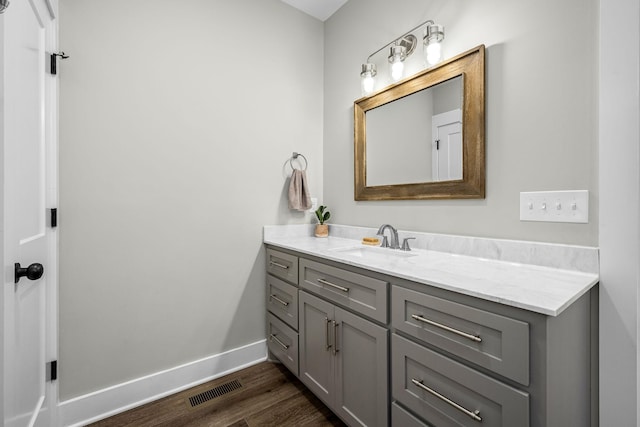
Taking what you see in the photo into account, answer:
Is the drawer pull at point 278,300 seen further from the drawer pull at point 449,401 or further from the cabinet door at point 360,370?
the drawer pull at point 449,401

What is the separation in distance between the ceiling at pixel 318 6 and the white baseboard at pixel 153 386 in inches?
99.0

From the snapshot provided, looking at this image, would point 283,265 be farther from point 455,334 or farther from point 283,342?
point 455,334

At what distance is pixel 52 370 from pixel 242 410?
93cm

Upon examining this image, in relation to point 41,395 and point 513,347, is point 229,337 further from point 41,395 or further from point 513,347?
point 513,347

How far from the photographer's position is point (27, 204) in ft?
3.61

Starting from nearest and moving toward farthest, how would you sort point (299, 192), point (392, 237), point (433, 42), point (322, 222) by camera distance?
point (433, 42) < point (392, 237) < point (299, 192) < point (322, 222)

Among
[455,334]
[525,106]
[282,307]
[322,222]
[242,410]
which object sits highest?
[525,106]

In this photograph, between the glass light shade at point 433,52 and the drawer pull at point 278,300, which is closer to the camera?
the glass light shade at point 433,52

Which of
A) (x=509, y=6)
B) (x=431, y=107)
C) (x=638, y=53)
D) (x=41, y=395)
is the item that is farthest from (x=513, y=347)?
(x=41, y=395)

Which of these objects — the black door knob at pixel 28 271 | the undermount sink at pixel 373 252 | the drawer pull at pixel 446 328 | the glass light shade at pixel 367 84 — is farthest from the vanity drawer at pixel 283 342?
the glass light shade at pixel 367 84

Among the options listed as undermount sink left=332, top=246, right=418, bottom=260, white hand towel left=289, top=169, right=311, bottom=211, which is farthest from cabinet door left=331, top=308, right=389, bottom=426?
white hand towel left=289, top=169, right=311, bottom=211

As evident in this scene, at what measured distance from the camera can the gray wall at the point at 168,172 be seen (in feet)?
4.79

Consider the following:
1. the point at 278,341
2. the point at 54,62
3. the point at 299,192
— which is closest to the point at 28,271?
the point at 54,62

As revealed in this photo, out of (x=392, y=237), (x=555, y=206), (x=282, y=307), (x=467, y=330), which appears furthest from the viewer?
(x=282, y=307)
